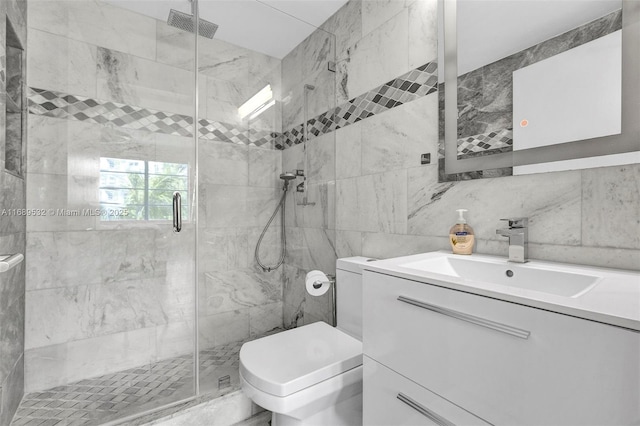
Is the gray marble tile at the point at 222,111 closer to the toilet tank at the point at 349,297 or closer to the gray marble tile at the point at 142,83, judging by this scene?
the gray marble tile at the point at 142,83

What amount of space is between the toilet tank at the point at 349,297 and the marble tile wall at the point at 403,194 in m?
0.22

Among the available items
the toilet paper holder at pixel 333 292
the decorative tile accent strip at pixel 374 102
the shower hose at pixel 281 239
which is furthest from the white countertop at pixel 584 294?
the shower hose at pixel 281 239

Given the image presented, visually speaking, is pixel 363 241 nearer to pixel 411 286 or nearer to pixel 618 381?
pixel 411 286

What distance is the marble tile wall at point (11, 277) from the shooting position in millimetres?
1229

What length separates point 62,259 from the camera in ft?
5.16

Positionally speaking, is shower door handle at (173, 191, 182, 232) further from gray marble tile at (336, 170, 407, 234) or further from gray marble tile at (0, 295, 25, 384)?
gray marble tile at (336, 170, 407, 234)

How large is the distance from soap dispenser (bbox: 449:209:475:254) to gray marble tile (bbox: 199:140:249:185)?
1339 mm

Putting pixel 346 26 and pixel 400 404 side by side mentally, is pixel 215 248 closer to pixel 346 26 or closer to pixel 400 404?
pixel 400 404

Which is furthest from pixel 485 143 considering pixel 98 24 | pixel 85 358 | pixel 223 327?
pixel 85 358

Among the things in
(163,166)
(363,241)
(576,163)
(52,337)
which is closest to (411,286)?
(576,163)

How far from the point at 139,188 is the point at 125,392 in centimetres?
105

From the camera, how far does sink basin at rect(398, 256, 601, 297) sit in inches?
32.5

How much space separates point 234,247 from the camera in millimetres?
1975

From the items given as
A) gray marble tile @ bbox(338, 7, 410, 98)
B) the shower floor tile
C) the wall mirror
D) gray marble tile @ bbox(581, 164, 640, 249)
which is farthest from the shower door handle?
gray marble tile @ bbox(581, 164, 640, 249)
